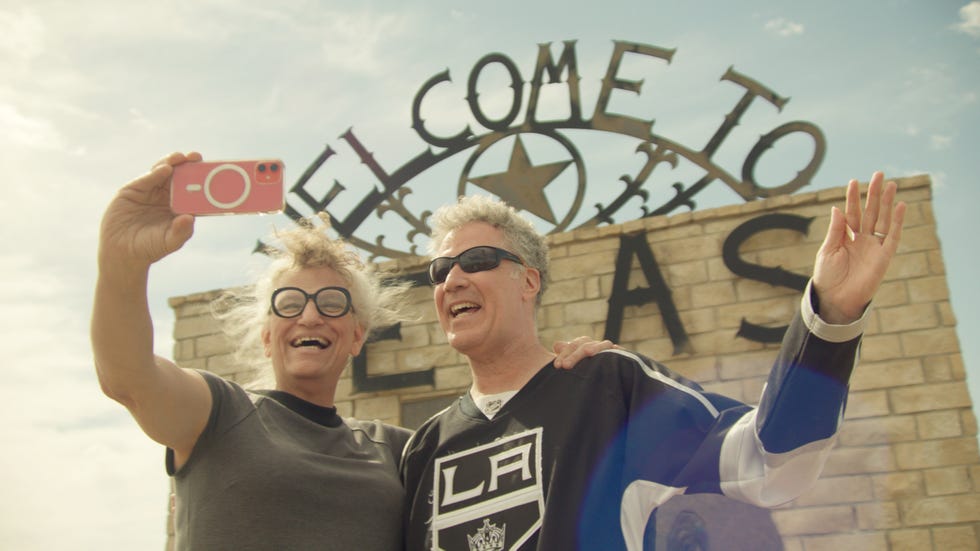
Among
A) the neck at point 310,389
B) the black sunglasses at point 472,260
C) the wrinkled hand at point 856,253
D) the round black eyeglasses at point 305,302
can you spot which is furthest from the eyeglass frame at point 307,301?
the wrinkled hand at point 856,253

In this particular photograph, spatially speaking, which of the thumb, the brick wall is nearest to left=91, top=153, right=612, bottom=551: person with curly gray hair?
the thumb

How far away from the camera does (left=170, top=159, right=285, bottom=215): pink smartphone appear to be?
1.93 m

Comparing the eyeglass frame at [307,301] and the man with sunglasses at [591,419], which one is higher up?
the eyeglass frame at [307,301]

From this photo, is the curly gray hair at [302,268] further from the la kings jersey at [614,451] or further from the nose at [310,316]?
the la kings jersey at [614,451]

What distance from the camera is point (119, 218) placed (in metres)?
1.88

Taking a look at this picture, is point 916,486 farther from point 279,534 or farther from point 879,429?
point 279,534

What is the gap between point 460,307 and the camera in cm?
276

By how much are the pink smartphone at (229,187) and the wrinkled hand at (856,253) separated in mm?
1309

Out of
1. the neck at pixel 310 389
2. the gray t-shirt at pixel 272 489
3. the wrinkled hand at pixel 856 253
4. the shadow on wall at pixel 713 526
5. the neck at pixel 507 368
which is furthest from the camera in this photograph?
the shadow on wall at pixel 713 526

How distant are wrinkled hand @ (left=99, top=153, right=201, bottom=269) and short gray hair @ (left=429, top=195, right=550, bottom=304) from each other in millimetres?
1160

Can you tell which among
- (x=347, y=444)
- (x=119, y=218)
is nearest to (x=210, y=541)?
(x=347, y=444)

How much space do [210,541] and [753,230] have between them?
5566 millimetres

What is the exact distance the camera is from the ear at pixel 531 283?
288 cm

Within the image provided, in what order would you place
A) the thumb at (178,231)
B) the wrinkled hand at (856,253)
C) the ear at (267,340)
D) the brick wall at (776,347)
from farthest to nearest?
1. the brick wall at (776,347)
2. the ear at (267,340)
3. the thumb at (178,231)
4. the wrinkled hand at (856,253)
